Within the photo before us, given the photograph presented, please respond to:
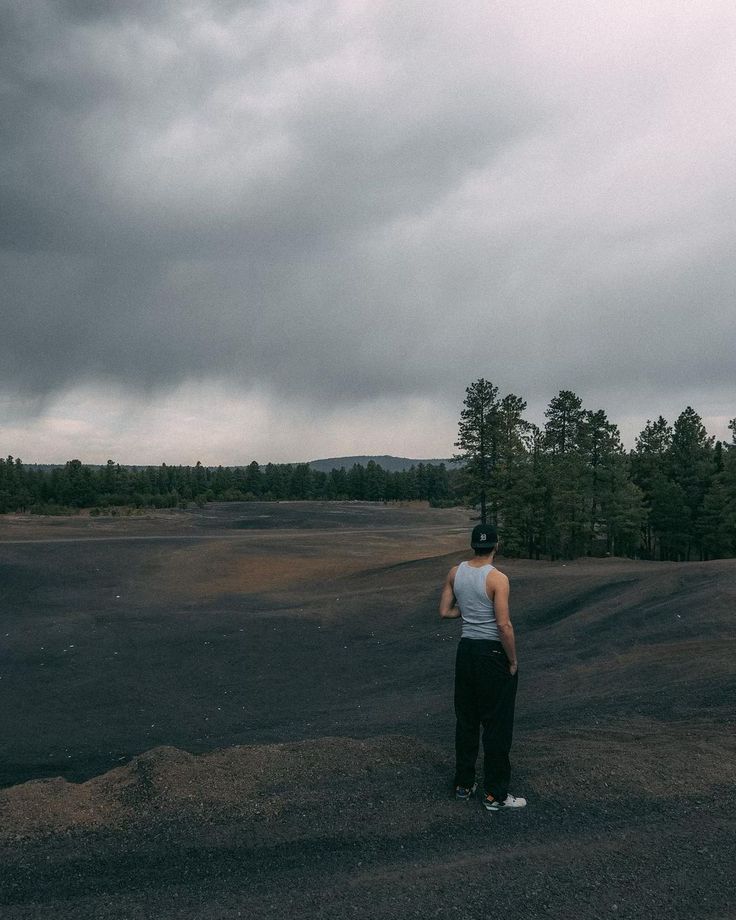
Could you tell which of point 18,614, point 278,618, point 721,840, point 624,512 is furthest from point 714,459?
point 721,840

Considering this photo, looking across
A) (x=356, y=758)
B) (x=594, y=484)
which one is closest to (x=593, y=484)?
(x=594, y=484)

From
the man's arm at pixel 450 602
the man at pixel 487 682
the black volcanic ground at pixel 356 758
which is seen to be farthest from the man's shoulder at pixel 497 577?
the black volcanic ground at pixel 356 758

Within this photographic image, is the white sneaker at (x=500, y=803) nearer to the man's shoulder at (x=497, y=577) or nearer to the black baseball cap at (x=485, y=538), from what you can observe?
the man's shoulder at (x=497, y=577)

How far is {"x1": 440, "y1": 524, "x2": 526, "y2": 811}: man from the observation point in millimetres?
5609

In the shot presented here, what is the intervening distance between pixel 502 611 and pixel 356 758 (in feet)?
7.74

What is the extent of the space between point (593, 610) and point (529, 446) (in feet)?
101

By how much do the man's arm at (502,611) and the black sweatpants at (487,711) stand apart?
79mm

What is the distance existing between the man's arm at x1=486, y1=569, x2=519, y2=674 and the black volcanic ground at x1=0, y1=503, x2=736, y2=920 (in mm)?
1370

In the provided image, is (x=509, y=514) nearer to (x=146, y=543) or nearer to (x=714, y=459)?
(x=714, y=459)

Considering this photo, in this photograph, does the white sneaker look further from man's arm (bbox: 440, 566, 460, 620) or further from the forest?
the forest

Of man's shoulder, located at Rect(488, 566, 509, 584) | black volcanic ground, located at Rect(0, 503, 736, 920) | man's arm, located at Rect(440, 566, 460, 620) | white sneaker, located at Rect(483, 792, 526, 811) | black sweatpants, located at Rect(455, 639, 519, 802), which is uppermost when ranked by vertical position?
man's shoulder, located at Rect(488, 566, 509, 584)

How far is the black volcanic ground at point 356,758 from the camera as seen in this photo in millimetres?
4434

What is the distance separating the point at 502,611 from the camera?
5.66m

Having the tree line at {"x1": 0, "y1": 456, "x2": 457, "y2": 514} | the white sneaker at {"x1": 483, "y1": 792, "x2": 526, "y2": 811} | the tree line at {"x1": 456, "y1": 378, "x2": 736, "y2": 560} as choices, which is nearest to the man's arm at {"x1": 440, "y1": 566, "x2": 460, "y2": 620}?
the white sneaker at {"x1": 483, "y1": 792, "x2": 526, "y2": 811}
